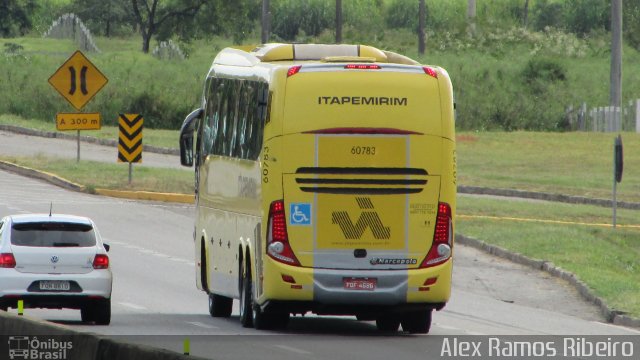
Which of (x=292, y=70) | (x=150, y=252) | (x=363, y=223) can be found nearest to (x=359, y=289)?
(x=363, y=223)

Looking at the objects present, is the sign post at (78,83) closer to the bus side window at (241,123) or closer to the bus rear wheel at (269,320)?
the bus side window at (241,123)

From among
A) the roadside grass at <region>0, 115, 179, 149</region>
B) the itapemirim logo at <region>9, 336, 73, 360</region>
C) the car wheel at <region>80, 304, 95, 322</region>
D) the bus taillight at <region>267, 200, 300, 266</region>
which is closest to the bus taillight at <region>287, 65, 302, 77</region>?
the bus taillight at <region>267, 200, 300, 266</region>

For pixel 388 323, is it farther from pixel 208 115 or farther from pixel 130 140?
pixel 130 140

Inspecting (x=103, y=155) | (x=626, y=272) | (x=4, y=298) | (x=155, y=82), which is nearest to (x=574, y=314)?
(x=626, y=272)

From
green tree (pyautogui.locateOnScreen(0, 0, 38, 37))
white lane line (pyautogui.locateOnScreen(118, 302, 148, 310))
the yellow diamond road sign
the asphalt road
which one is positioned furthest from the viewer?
green tree (pyautogui.locateOnScreen(0, 0, 38, 37))

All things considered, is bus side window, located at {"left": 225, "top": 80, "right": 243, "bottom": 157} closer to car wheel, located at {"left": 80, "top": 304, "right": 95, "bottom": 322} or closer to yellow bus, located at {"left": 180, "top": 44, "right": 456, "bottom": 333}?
yellow bus, located at {"left": 180, "top": 44, "right": 456, "bottom": 333}

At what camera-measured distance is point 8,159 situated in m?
47.5

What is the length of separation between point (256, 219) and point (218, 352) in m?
2.80

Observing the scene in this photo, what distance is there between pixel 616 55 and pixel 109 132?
19721 millimetres

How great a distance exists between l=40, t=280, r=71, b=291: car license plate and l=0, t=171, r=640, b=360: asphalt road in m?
0.60

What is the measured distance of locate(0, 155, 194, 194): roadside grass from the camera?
136ft

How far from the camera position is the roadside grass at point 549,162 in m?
49.0

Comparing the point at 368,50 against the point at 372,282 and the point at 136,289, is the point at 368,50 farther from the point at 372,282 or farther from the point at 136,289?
the point at 136,289

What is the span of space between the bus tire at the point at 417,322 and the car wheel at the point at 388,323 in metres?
0.44
